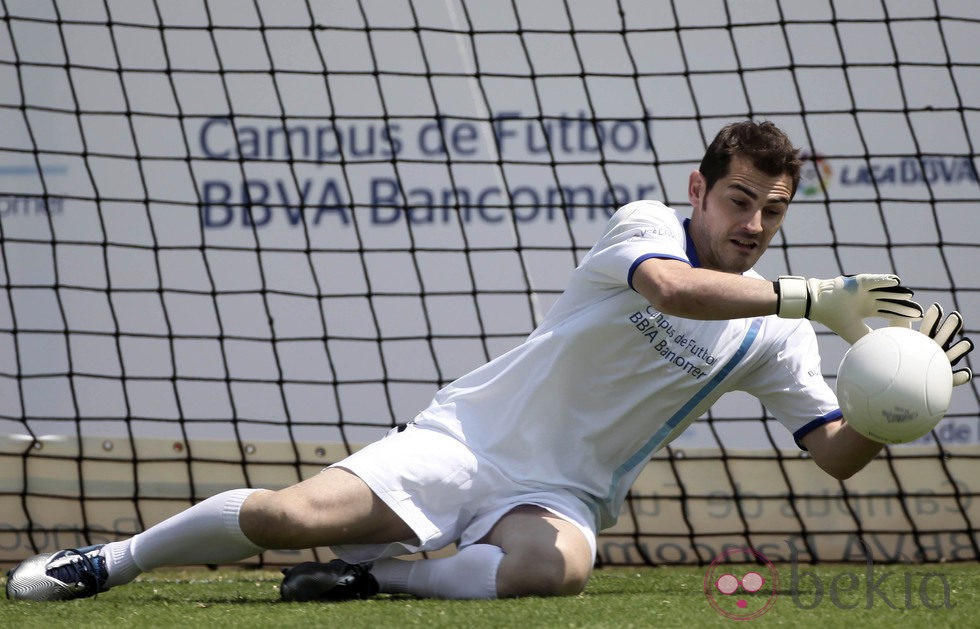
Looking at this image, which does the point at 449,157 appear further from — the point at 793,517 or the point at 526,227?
the point at 793,517

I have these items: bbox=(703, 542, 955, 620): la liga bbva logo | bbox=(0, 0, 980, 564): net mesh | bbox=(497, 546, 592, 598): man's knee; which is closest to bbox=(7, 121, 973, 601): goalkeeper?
bbox=(497, 546, 592, 598): man's knee

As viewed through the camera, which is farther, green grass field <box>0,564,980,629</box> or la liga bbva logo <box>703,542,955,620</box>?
la liga bbva logo <box>703,542,955,620</box>

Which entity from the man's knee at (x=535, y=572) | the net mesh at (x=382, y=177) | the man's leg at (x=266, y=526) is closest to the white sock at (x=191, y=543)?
the man's leg at (x=266, y=526)

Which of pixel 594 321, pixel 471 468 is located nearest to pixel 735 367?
pixel 594 321

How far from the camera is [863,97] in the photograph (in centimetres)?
442

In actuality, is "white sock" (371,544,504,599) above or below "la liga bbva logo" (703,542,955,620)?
above

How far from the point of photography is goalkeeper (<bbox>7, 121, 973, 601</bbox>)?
2480 mm

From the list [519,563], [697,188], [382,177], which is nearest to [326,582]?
A: [519,563]

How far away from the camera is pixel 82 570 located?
8.48ft

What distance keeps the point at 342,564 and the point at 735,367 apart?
3.16 ft

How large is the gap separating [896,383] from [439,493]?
97 centimetres

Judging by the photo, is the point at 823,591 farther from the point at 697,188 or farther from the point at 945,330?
the point at 697,188

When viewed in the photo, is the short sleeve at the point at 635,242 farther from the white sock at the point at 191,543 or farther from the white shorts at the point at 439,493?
the white sock at the point at 191,543

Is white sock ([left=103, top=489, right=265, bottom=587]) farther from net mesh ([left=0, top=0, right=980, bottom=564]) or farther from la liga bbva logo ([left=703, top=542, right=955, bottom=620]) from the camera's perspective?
net mesh ([left=0, top=0, right=980, bottom=564])
